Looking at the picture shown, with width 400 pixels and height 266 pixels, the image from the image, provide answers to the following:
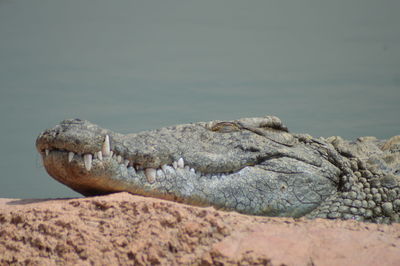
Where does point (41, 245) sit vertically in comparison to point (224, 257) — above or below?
below

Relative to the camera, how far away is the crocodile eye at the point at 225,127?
4719 millimetres

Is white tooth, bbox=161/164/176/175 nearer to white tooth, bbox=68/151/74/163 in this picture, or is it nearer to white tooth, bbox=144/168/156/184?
white tooth, bbox=144/168/156/184

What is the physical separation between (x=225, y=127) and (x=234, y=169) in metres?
0.63

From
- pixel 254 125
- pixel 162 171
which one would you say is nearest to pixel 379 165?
pixel 254 125

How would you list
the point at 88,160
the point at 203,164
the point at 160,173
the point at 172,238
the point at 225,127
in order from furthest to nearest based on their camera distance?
the point at 225,127 < the point at 203,164 < the point at 160,173 < the point at 88,160 < the point at 172,238

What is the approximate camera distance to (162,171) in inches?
151

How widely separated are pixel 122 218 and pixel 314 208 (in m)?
2.32

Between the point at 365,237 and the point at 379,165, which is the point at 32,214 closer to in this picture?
the point at 365,237

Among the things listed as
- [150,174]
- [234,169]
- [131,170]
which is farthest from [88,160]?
[234,169]

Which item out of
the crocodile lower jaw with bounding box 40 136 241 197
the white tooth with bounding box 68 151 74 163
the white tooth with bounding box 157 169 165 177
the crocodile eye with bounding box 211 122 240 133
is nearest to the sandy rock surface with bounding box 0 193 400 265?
the crocodile lower jaw with bounding box 40 136 241 197

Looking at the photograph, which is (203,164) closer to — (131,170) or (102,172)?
(131,170)

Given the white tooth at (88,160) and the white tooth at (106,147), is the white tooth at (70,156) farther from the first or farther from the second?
the white tooth at (106,147)

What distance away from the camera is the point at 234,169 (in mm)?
4270

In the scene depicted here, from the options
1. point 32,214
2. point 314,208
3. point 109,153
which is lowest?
point 314,208
